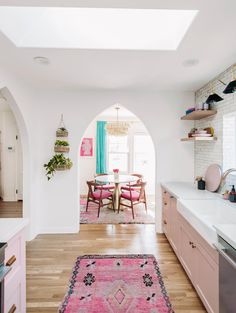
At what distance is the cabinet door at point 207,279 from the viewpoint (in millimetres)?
1556

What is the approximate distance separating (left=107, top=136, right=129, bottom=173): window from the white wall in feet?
9.79

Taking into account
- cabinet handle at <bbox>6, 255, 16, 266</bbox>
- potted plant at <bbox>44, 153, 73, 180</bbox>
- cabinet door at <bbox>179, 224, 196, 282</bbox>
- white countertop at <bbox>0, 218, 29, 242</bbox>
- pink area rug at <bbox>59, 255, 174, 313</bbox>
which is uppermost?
potted plant at <bbox>44, 153, 73, 180</bbox>

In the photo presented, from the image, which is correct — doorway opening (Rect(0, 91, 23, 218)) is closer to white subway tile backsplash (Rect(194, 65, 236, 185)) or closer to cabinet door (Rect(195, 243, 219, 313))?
white subway tile backsplash (Rect(194, 65, 236, 185))

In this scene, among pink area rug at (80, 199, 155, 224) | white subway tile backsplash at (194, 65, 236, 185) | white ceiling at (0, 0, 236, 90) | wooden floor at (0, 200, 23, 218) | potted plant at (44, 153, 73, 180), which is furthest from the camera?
wooden floor at (0, 200, 23, 218)

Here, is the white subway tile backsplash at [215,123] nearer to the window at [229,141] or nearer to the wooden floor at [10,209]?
the window at [229,141]

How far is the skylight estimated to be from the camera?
202 cm

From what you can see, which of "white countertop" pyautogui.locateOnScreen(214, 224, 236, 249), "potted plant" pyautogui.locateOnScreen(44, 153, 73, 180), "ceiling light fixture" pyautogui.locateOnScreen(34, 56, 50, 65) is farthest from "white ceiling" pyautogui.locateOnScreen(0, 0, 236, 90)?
"white countertop" pyautogui.locateOnScreen(214, 224, 236, 249)

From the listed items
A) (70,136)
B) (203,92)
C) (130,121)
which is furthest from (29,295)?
(130,121)

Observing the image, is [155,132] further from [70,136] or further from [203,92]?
[70,136]

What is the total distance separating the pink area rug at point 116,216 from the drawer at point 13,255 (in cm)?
262

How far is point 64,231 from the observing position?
3.57m

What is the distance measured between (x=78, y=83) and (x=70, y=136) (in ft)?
2.98

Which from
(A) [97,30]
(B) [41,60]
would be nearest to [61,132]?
(B) [41,60]

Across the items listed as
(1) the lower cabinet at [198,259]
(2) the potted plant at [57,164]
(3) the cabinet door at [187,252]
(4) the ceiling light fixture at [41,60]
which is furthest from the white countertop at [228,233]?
(2) the potted plant at [57,164]
